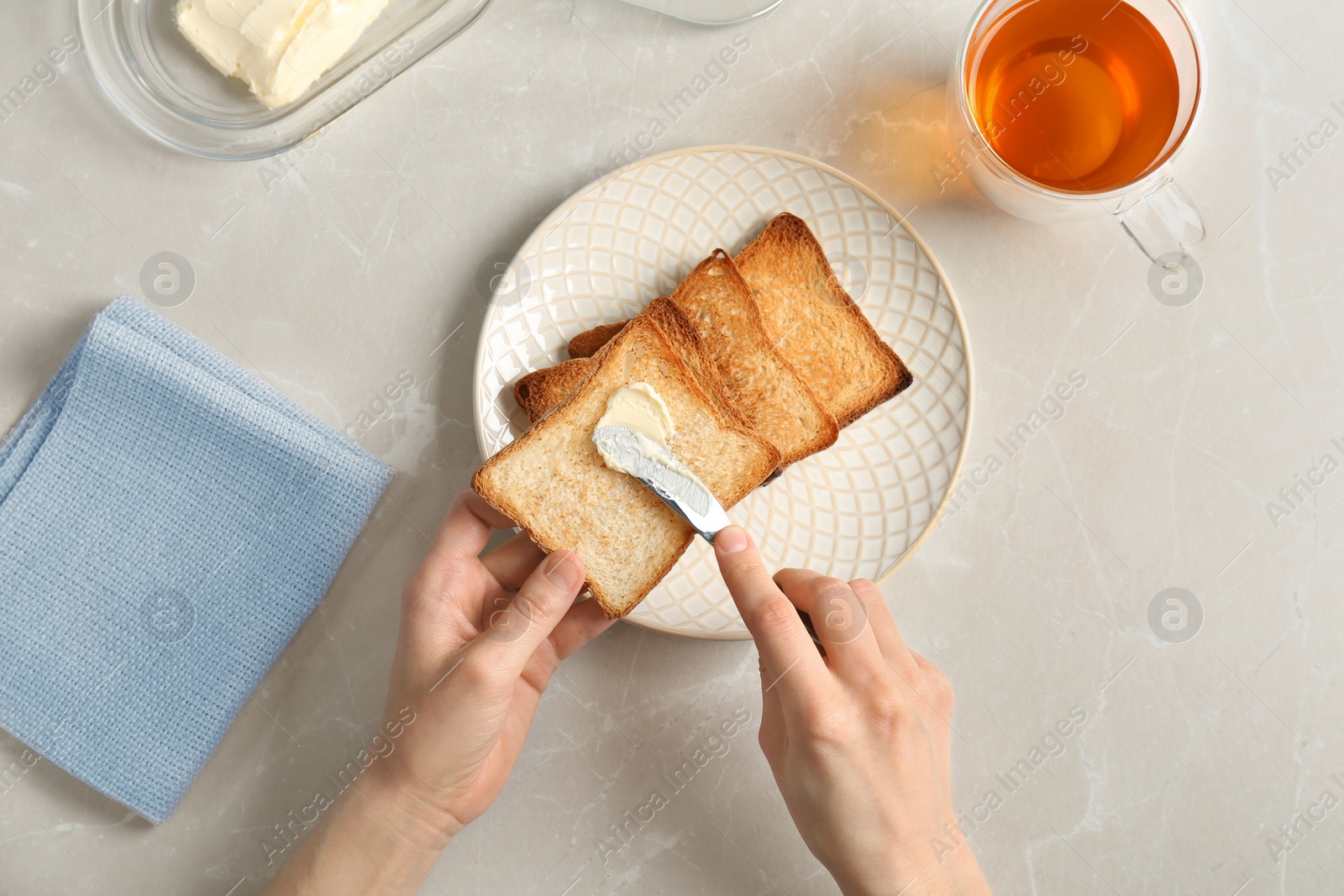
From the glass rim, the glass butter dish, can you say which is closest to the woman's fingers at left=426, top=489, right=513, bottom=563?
the glass butter dish

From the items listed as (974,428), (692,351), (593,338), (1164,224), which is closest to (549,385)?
(593,338)

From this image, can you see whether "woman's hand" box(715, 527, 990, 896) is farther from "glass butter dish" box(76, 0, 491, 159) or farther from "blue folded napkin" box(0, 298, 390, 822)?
"glass butter dish" box(76, 0, 491, 159)

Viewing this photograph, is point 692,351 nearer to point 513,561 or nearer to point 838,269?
point 838,269

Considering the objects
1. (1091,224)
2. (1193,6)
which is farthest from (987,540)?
(1193,6)

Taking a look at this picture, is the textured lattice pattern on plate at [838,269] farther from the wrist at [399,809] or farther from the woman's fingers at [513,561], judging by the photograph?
the wrist at [399,809]

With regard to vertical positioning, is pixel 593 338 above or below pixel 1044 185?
below

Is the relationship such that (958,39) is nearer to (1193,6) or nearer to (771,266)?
(1193,6)
